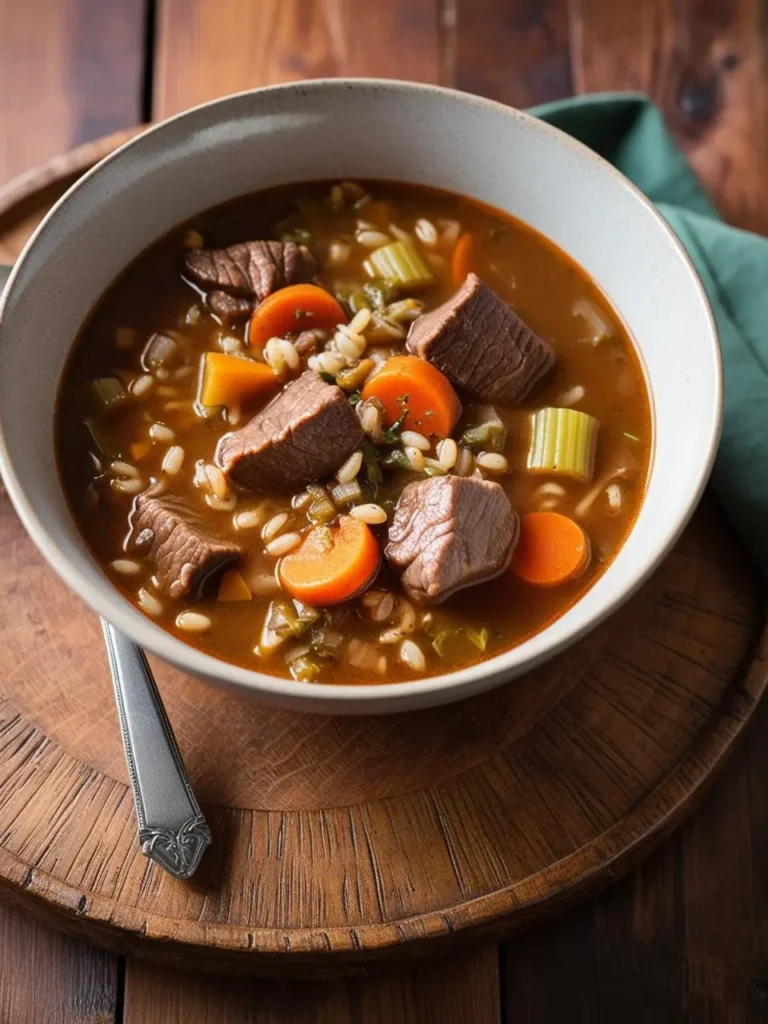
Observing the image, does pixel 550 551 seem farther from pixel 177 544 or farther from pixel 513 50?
pixel 513 50

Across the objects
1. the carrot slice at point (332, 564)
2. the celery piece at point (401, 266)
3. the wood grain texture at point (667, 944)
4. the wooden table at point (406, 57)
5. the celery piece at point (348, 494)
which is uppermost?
the wooden table at point (406, 57)

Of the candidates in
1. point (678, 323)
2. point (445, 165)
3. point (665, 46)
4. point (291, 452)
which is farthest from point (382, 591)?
point (665, 46)

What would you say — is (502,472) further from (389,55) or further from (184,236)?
(389,55)

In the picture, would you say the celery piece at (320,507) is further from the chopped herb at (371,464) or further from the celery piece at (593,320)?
the celery piece at (593,320)

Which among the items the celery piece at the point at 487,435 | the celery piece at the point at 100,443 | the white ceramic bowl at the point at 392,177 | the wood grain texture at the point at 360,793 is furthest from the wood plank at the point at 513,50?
the wood grain texture at the point at 360,793

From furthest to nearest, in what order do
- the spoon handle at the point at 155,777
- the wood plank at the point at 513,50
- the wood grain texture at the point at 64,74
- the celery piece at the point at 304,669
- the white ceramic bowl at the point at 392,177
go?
the wood plank at the point at 513,50
the wood grain texture at the point at 64,74
the celery piece at the point at 304,669
the spoon handle at the point at 155,777
the white ceramic bowl at the point at 392,177
